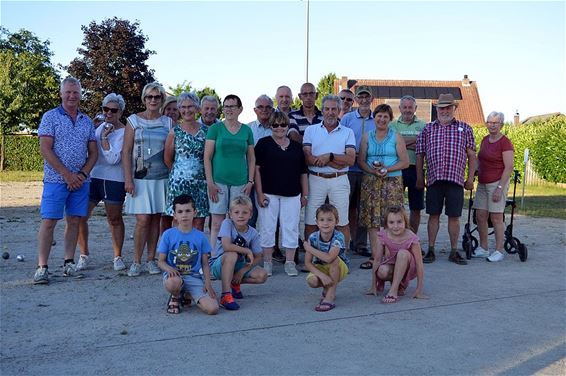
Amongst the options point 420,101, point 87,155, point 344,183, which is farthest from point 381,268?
point 420,101

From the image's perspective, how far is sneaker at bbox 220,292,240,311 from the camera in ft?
18.3

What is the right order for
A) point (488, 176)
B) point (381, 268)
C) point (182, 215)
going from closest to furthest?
point (182, 215), point (381, 268), point (488, 176)

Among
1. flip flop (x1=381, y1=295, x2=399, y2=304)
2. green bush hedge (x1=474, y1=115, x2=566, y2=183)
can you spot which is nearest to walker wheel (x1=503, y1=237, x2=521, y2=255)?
flip flop (x1=381, y1=295, x2=399, y2=304)

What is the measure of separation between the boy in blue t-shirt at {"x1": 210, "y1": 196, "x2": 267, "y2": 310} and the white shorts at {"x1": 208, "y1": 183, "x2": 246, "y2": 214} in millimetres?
878

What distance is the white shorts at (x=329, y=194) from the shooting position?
24.0 feet

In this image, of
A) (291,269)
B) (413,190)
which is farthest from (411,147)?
(291,269)

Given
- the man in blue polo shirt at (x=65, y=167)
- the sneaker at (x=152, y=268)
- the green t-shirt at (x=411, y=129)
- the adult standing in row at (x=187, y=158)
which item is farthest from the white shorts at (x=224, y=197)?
the green t-shirt at (x=411, y=129)

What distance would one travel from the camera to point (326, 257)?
5.76 meters

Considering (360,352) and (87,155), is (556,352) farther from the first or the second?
(87,155)

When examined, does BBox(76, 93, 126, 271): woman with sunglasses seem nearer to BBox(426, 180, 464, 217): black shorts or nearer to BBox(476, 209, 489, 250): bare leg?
BBox(426, 180, 464, 217): black shorts

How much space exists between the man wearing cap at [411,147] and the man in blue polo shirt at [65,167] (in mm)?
3989

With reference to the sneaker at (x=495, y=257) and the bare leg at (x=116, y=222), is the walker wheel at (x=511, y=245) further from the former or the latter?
the bare leg at (x=116, y=222)

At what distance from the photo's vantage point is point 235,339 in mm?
4719

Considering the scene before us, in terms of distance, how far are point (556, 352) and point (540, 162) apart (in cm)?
2476
